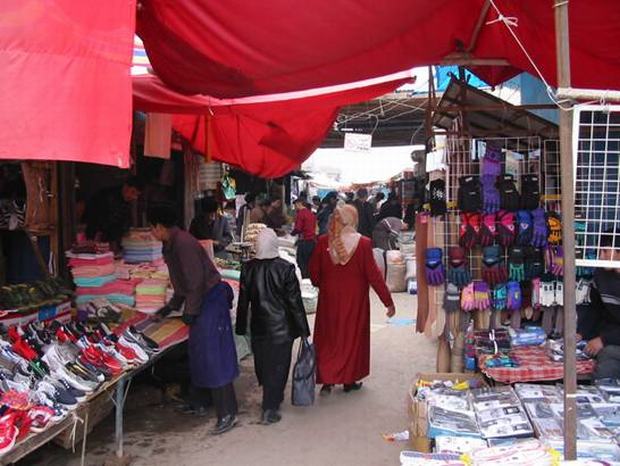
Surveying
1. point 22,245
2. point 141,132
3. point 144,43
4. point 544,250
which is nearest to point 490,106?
point 544,250

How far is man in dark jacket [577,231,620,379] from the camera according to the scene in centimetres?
422

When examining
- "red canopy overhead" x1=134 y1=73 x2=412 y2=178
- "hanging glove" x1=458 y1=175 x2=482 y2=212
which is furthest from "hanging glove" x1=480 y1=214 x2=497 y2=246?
"red canopy overhead" x1=134 y1=73 x2=412 y2=178

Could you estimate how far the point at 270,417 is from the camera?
209 inches

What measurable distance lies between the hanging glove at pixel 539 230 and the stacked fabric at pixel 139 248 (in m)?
3.65

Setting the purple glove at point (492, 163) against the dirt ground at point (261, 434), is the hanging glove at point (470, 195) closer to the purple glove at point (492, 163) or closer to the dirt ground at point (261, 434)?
the purple glove at point (492, 163)

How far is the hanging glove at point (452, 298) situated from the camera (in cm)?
483

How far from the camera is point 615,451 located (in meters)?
2.79

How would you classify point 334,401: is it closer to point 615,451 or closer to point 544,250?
point 544,250

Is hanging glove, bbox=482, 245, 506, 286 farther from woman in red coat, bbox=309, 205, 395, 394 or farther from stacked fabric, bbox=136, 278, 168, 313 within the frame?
stacked fabric, bbox=136, 278, 168, 313

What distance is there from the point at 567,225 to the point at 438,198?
2.67 metres

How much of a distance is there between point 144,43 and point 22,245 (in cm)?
280

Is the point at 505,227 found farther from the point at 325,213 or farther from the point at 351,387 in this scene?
the point at 325,213

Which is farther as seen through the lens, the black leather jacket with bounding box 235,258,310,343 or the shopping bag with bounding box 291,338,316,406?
the shopping bag with bounding box 291,338,316,406

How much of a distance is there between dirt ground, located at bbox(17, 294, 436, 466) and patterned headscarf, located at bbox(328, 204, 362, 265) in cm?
137
